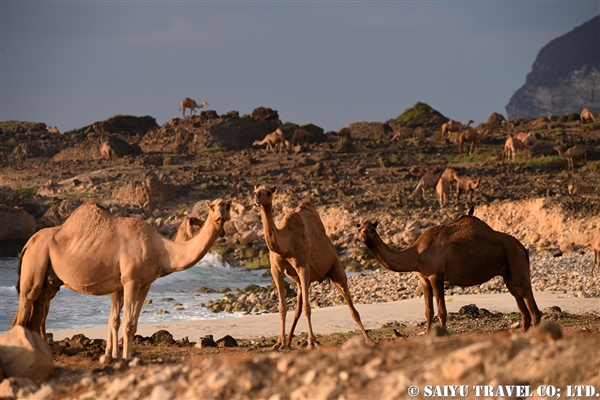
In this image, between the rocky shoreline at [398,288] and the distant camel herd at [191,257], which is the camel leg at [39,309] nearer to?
the distant camel herd at [191,257]

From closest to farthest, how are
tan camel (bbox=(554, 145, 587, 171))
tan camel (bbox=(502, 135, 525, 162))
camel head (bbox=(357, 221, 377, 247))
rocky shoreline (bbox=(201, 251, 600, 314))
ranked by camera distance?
1. camel head (bbox=(357, 221, 377, 247))
2. rocky shoreline (bbox=(201, 251, 600, 314))
3. tan camel (bbox=(554, 145, 587, 171))
4. tan camel (bbox=(502, 135, 525, 162))

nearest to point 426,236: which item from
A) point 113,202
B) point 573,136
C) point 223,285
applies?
point 223,285

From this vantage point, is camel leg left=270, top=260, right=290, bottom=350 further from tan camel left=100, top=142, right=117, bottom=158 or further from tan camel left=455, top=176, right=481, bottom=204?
tan camel left=100, top=142, right=117, bottom=158

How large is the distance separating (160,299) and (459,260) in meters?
15.0

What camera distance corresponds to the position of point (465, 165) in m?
44.6

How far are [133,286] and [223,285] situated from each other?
18462 mm

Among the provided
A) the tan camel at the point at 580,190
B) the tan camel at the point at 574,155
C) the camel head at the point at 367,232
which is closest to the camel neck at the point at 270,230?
the camel head at the point at 367,232

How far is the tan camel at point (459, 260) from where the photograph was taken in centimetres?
1332

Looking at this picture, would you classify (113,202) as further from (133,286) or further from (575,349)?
(575,349)

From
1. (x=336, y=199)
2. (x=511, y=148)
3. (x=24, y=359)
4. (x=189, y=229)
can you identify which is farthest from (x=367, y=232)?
(x=511, y=148)

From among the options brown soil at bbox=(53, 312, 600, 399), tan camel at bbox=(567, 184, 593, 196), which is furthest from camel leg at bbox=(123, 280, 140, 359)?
tan camel at bbox=(567, 184, 593, 196)

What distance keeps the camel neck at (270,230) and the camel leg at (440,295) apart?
7.60 feet

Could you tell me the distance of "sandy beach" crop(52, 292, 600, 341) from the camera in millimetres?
17797

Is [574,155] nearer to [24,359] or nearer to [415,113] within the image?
[415,113]
